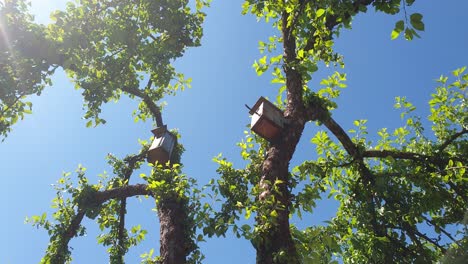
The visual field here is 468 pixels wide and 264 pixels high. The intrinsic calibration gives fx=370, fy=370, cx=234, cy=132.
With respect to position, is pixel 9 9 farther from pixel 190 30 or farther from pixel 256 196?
pixel 256 196

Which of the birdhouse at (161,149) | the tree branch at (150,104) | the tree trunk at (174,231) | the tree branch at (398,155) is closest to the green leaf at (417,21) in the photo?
the tree branch at (398,155)

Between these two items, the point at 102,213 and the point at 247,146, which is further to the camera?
the point at 102,213

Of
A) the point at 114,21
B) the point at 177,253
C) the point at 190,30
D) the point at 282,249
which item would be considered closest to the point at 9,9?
the point at 114,21

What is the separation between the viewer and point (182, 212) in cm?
719

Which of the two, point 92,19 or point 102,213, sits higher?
point 92,19

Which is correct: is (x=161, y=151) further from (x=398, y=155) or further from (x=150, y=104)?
(x=398, y=155)

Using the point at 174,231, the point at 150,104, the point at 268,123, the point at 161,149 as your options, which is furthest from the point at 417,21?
the point at 150,104

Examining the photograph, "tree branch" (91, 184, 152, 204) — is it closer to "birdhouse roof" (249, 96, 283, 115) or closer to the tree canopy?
the tree canopy

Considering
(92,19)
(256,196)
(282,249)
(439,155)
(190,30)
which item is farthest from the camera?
(190,30)

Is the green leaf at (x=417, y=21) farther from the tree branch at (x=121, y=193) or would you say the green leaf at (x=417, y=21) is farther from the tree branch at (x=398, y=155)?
the tree branch at (x=121, y=193)

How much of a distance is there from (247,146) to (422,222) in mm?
3488

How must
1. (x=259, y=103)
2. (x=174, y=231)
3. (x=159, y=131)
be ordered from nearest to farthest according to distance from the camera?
(x=259, y=103)
(x=174, y=231)
(x=159, y=131)

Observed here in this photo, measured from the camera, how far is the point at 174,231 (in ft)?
22.4

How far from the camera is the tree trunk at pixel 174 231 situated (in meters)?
6.50
